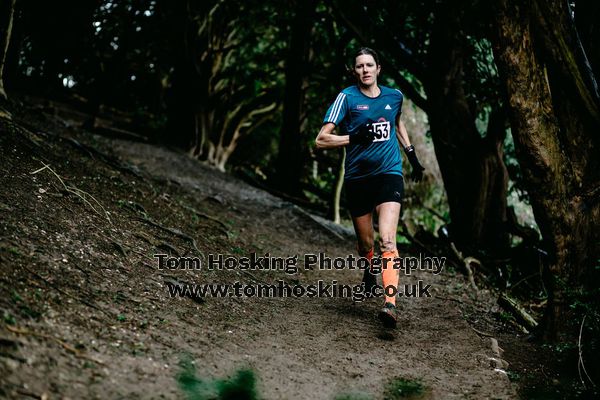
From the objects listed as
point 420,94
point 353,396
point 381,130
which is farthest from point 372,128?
point 420,94

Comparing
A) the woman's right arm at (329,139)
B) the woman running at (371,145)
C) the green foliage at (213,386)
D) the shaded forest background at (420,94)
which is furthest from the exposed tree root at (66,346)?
the shaded forest background at (420,94)

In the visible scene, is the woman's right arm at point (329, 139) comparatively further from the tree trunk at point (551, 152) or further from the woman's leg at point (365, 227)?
the tree trunk at point (551, 152)

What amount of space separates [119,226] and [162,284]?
4.06 ft

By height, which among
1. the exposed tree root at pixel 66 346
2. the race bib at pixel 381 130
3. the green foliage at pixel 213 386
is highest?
the race bib at pixel 381 130

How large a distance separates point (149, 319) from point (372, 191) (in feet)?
7.81

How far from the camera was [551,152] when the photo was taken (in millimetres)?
4809

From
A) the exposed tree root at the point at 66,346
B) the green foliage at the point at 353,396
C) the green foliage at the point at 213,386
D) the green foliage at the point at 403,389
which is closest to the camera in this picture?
the exposed tree root at the point at 66,346

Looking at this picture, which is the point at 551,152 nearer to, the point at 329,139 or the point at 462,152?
the point at 329,139

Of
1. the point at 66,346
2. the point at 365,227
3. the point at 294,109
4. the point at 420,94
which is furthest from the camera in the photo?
the point at 294,109

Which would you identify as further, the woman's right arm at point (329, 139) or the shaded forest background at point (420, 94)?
the woman's right arm at point (329, 139)

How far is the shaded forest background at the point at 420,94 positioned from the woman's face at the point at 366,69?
3.53 feet

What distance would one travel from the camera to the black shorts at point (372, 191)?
5.16m

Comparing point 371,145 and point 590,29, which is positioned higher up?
point 590,29

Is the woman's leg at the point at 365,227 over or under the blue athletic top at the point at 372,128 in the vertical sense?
under
